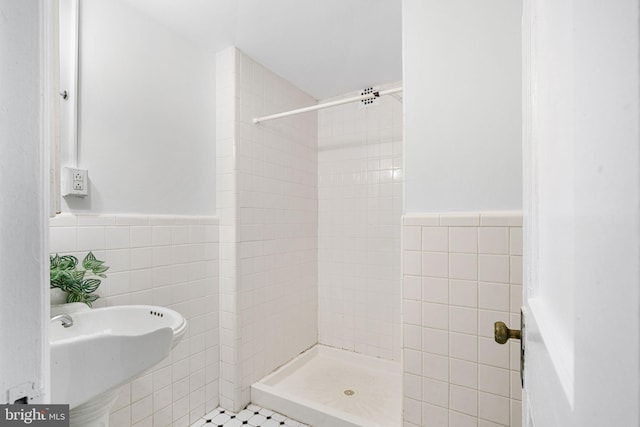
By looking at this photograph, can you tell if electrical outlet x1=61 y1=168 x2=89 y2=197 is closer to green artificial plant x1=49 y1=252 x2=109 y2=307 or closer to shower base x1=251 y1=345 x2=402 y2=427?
green artificial plant x1=49 y1=252 x2=109 y2=307

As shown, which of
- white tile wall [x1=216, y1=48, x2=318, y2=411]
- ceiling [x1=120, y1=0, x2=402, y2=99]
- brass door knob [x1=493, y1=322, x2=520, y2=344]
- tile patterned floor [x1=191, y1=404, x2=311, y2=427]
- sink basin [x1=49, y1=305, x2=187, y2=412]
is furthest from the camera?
white tile wall [x1=216, y1=48, x2=318, y2=411]

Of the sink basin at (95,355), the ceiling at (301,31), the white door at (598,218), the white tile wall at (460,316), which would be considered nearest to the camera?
the white door at (598,218)

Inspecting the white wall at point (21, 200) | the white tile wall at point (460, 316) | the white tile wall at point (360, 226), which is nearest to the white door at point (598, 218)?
the white wall at point (21, 200)

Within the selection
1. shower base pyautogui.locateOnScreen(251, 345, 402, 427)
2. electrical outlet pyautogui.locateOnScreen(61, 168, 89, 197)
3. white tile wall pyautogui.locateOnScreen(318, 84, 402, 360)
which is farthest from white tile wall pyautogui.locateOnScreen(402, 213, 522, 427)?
electrical outlet pyautogui.locateOnScreen(61, 168, 89, 197)

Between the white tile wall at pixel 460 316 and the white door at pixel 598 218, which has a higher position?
the white door at pixel 598 218

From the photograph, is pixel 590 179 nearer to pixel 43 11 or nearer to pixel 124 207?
pixel 43 11

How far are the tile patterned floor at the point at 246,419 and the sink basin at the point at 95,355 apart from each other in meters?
0.88

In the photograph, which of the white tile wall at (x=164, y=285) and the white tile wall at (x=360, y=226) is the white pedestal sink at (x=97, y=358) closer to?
the white tile wall at (x=164, y=285)

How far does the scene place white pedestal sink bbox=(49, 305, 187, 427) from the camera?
2.48 feet

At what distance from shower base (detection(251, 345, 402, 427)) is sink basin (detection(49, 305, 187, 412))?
0.98 m

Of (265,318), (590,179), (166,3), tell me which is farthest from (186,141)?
(590,179)

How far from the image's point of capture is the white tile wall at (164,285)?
52.6 inches

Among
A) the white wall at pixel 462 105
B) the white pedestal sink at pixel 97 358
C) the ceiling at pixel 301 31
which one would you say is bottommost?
the white pedestal sink at pixel 97 358

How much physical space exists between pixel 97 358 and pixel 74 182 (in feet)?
Answer: 2.54
